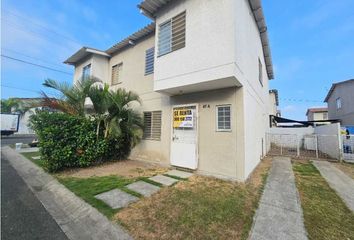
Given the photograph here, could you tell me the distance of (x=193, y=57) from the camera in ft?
20.0

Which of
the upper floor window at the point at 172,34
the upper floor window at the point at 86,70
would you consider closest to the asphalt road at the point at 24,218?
the upper floor window at the point at 172,34

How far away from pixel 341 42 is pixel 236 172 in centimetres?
1752

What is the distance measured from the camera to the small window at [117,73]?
37.3 ft

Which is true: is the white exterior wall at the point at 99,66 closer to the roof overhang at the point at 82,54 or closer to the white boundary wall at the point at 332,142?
the roof overhang at the point at 82,54

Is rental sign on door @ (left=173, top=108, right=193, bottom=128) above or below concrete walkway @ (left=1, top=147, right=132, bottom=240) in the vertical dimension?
above

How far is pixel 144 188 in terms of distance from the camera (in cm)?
529

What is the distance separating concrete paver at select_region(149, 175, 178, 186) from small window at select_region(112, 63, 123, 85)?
290 inches

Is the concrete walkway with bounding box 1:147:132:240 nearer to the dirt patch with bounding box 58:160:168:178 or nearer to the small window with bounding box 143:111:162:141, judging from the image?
the dirt patch with bounding box 58:160:168:178

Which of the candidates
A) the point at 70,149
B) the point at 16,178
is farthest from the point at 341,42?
the point at 16,178

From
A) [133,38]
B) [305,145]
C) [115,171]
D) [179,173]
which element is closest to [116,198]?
[179,173]

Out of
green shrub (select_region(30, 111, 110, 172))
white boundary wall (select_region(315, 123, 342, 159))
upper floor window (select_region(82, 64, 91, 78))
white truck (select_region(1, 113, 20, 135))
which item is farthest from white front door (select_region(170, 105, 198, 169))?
white truck (select_region(1, 113, 20, 135))

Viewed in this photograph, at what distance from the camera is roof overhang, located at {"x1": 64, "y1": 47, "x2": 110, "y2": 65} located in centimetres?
1151

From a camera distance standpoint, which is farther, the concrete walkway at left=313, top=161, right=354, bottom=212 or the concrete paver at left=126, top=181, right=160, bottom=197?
the concrete paver at left=126, top=181, right=160, bottom=197

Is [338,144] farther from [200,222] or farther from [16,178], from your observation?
[16,178]
